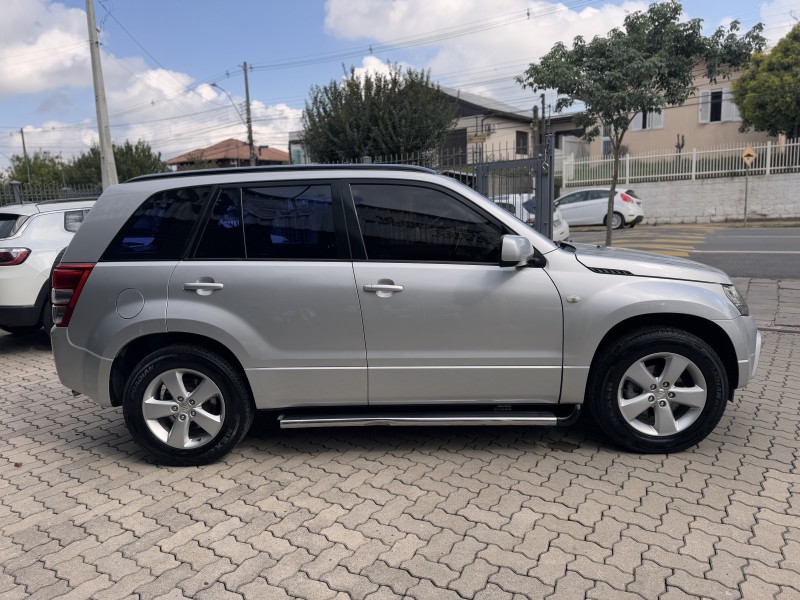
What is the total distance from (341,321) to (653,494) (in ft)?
6.60

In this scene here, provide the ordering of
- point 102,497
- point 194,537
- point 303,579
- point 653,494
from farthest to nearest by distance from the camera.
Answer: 1. point 102,497
2. point 653,494
3. point 194,537
4. point 303,579

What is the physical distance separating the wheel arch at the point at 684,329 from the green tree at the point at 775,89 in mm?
25902

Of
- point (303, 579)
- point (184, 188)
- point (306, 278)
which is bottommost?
point (303, 579)

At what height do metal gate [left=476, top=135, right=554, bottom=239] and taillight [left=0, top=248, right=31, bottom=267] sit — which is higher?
metal gate [left=476, top=135, right=554, bottom=239]

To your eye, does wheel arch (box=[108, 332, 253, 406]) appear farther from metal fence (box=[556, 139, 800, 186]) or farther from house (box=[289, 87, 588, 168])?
house (box=[289, 87, 588, 168])

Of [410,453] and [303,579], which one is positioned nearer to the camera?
[303,579]

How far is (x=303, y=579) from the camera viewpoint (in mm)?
2773

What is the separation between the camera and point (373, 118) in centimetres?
1845

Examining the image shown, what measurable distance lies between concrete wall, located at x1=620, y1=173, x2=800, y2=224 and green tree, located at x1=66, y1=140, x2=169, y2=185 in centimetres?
3482

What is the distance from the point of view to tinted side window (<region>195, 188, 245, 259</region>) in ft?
12.7

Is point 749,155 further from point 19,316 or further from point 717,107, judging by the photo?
point 19,316

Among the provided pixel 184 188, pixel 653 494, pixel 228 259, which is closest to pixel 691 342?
pixel 653 494

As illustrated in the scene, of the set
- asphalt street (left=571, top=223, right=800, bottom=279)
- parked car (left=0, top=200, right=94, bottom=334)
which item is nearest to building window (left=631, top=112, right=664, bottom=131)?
asphalt street (left=571, top=223, right=800, bottom=279)

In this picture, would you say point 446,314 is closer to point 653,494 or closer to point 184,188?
point 653,494
